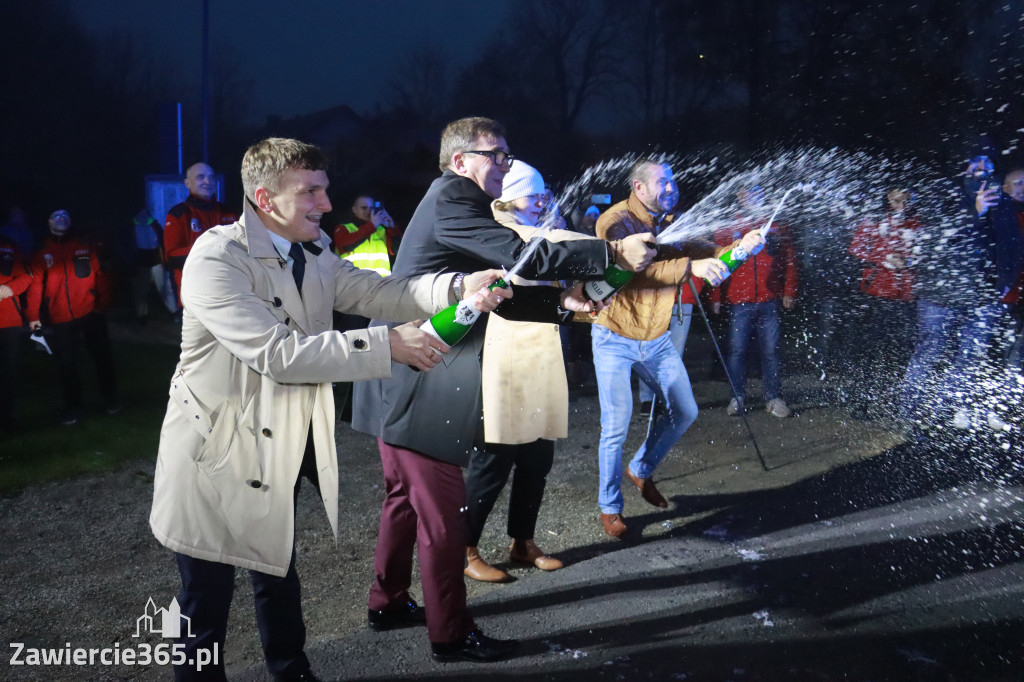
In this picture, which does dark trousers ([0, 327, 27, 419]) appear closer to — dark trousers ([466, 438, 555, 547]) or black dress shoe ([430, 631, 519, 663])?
dark trousers ([466, 438, 555, 547])

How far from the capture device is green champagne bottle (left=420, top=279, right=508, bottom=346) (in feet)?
9.64

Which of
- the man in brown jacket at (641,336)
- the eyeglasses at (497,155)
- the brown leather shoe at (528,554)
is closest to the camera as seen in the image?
the eyeglasses at (497,155)

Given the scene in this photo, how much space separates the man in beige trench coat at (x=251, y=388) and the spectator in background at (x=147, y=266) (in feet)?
26.7

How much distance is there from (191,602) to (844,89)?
20.8m

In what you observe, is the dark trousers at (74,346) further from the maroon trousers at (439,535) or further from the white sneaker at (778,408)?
the white sneaker at (778,408)

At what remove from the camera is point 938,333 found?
7.55 m

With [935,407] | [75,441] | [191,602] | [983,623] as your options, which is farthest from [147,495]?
[935,407]

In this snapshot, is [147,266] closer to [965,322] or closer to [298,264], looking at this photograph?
[965,322]

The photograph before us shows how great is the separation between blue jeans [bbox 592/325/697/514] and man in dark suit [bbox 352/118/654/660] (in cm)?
151

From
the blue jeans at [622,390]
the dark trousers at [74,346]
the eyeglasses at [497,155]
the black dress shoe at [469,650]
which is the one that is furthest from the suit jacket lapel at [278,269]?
the dark trousers at [74,346]

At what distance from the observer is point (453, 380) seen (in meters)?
3.58

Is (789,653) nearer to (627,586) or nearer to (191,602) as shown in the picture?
(627,586)

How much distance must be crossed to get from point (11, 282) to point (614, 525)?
232 inches

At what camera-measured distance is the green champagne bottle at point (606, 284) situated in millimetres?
3756
